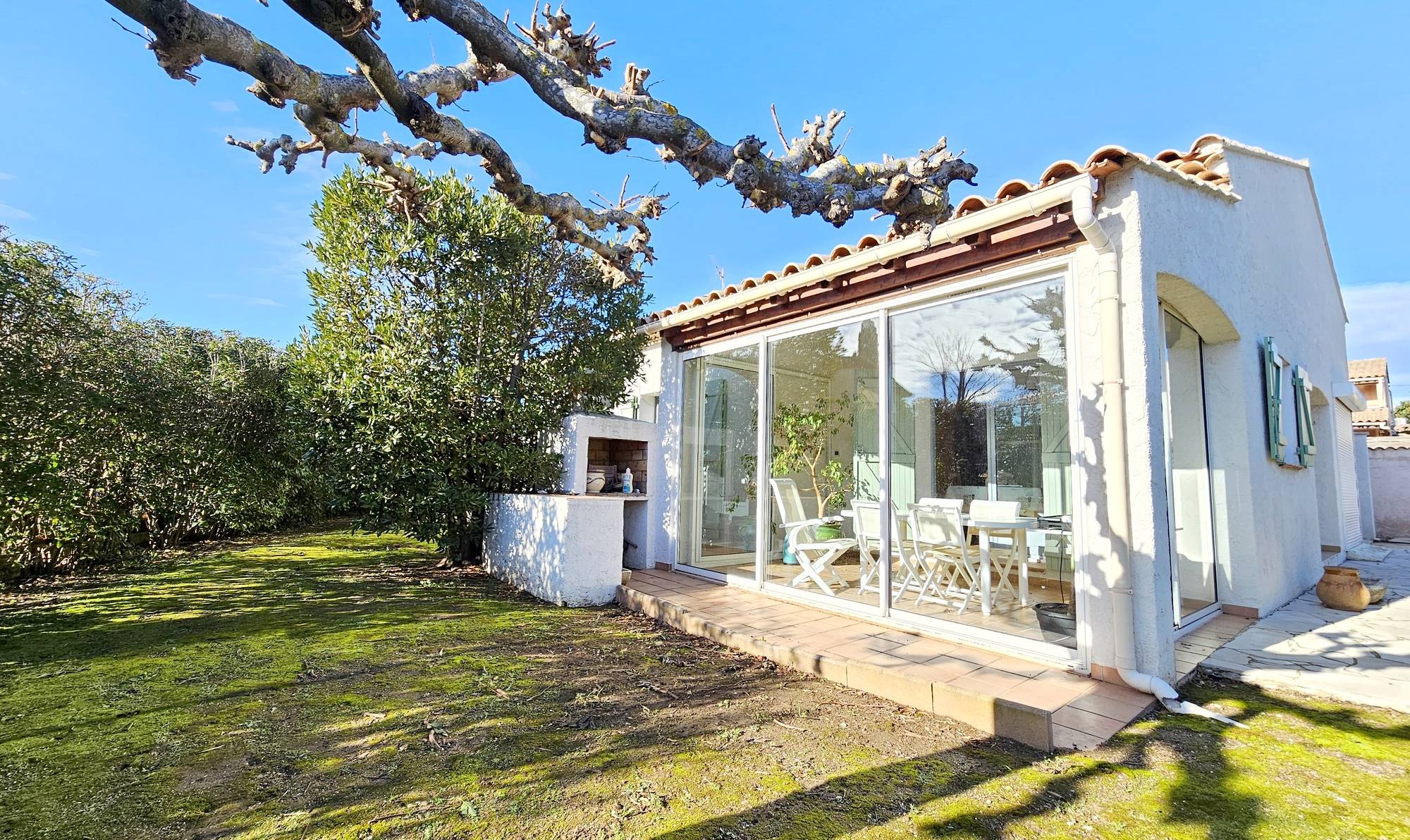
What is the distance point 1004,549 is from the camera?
4816 millimetres

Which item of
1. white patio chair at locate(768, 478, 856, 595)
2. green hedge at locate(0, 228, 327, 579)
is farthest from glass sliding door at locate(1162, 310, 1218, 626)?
green hedge at locate(0, 228, 327, 579)

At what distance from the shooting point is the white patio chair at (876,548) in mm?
5293

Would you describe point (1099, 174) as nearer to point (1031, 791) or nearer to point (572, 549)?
point (1031, 791)

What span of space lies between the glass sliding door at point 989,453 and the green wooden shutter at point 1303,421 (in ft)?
14.3

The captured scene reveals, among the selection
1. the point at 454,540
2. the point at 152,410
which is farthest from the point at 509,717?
the point at 152,410

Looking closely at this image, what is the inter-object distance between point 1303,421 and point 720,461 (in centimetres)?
657

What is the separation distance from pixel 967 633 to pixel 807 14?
529 centimetres

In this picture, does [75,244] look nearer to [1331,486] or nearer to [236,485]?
[236,485]

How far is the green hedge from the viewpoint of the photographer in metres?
5.14

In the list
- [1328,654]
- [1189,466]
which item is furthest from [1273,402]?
[1328,654]

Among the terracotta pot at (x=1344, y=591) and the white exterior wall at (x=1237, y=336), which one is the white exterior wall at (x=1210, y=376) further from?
the terracotta pot at (x=1344, y=591)

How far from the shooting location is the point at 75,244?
6.04 meters

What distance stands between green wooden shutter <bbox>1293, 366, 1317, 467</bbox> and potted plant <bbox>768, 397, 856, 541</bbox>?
5.05m

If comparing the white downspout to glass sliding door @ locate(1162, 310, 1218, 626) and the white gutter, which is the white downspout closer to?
the white gutter
